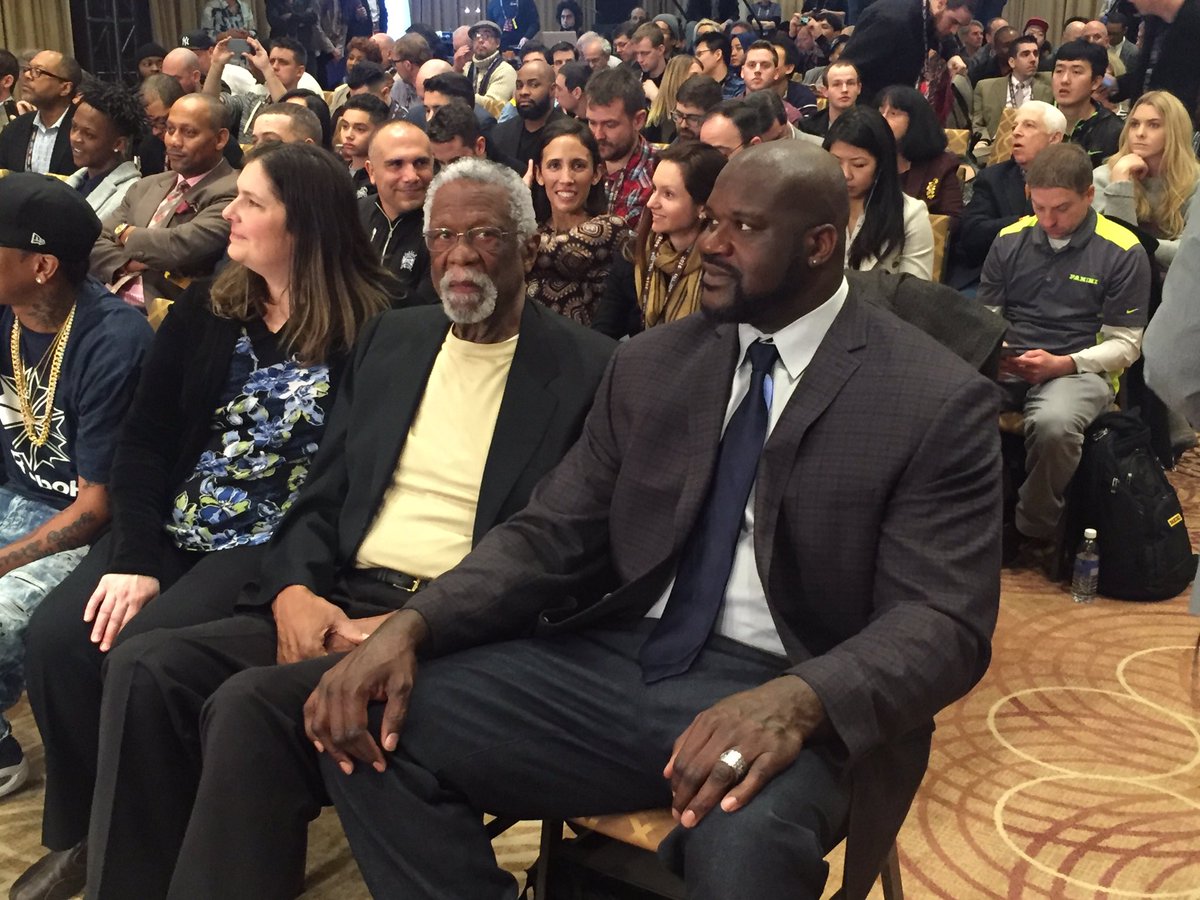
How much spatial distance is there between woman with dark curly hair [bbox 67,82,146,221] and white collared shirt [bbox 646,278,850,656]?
3323 mm

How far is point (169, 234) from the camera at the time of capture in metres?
3.91

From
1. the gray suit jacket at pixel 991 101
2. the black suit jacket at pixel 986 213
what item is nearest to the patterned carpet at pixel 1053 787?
the black suit jacket at pixel 986 213

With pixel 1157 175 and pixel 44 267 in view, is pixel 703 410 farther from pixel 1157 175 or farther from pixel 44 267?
pixel 1157 175

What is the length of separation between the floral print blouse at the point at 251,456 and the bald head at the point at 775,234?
97 centimetres

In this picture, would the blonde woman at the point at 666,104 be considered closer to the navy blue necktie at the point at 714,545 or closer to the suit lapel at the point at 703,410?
the suit lapel at the point at 703,410

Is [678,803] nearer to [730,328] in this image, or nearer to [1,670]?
[730,328]

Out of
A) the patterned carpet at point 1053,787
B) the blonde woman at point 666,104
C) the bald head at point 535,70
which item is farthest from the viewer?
the blonde woman at point 666,104

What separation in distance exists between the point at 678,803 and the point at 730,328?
29.1 inches

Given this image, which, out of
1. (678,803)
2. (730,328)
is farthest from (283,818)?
(730,328)

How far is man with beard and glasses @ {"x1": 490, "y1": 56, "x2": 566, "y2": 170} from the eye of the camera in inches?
247

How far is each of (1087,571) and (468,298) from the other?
2224mm

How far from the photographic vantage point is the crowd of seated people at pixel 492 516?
165 cm

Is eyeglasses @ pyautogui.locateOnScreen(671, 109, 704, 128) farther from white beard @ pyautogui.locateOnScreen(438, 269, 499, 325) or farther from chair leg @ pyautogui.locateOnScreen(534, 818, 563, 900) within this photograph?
chair leg @ pyautogui.locateOnScreen(534, 818, 563, 900)

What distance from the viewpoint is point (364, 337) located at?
95.0 inches
